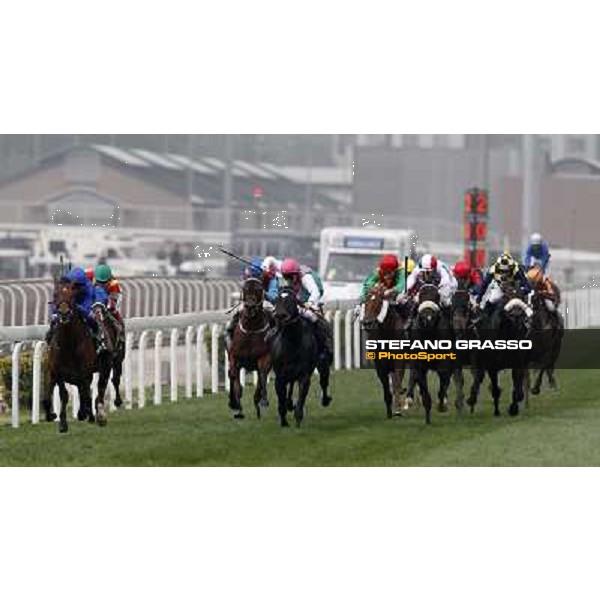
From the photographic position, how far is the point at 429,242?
45.8 metres

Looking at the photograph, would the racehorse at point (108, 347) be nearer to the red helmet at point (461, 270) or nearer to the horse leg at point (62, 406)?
the horse leg at point (62, 406)

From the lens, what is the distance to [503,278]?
74.0 feet

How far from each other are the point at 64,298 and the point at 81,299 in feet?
3.74

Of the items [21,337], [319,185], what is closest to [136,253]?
[319,185]

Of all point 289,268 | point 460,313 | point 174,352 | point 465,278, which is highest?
point 289,268

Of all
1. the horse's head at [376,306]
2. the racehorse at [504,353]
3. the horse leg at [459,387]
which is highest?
the horse's head at [376,306]

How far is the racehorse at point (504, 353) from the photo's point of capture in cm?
2239

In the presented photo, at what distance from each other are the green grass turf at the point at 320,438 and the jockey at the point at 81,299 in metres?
1.01

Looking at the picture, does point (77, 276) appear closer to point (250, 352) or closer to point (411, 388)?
point (250, 352)

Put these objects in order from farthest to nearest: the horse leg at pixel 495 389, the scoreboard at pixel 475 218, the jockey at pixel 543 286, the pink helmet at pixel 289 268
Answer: the scoreboard at pixel 475 218, the jockey at pixel 543 286, the horse leg at pixel 495 389, the pink helmet at pixel 289 268

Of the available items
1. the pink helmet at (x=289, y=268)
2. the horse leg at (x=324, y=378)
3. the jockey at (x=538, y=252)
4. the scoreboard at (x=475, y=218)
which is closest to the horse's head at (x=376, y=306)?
the horse leg at (x=324, y=378)

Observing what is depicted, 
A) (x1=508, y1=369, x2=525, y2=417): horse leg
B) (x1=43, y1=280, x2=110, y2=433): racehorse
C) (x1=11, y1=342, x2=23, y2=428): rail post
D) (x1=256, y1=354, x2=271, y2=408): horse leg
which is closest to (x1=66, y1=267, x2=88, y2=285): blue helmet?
(x1=43, y1=280, x2=110, y2=433): racehorse

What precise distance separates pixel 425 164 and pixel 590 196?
896 cm

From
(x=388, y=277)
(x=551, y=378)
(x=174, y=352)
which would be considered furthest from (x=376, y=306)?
(x=551, y=378)
